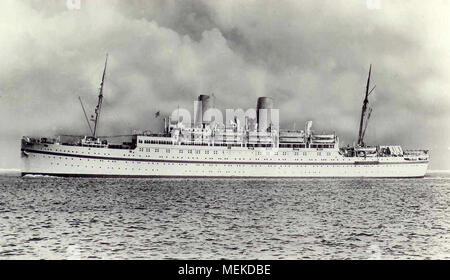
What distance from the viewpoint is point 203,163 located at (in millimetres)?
58281

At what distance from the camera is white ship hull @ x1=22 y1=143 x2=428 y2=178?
176 ft

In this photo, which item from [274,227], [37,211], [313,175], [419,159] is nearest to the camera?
[274,227]

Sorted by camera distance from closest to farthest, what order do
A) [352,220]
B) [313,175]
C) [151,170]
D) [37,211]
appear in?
1. [352,220]
2. [37,211]
3. [151,170]
4. [313,175]

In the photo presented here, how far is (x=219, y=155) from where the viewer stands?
5906cm

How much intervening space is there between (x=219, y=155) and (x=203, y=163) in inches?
93.5

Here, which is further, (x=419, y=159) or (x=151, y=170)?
(x=419, y=159)

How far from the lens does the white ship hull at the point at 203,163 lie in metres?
53.5

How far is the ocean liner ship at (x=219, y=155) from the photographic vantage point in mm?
53844

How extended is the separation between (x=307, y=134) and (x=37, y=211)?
44.6 meters

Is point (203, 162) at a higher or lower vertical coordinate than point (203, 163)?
higher

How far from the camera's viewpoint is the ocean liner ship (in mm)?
53844

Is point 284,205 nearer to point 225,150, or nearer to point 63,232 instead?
point 63,232

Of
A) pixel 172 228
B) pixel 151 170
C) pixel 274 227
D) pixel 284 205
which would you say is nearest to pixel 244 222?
pixel 274 227
